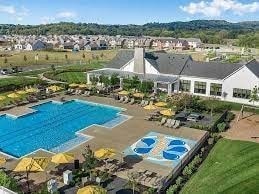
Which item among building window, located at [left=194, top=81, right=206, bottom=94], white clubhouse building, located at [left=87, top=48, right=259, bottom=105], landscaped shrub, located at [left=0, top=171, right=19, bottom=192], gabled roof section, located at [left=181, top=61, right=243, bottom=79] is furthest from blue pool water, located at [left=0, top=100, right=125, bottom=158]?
gabled roof section, located at [left=181, top=61, right=243, bottom=79]

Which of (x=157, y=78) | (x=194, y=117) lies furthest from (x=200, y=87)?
(x=194, y=117)

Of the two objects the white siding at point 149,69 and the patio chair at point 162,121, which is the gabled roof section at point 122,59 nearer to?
the white siding at point 149,69

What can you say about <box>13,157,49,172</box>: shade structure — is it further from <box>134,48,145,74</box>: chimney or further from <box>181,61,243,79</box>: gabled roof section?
<box>134,48,145,74</box>: chimney

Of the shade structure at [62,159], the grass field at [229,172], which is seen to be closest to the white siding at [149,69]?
the grass field at [229,172]

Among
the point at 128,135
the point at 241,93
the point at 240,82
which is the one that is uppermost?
the point at 240,82

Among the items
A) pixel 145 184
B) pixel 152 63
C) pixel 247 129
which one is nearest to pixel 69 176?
pixel 145 184

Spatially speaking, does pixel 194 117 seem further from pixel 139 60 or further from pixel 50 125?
pixel 139 60
